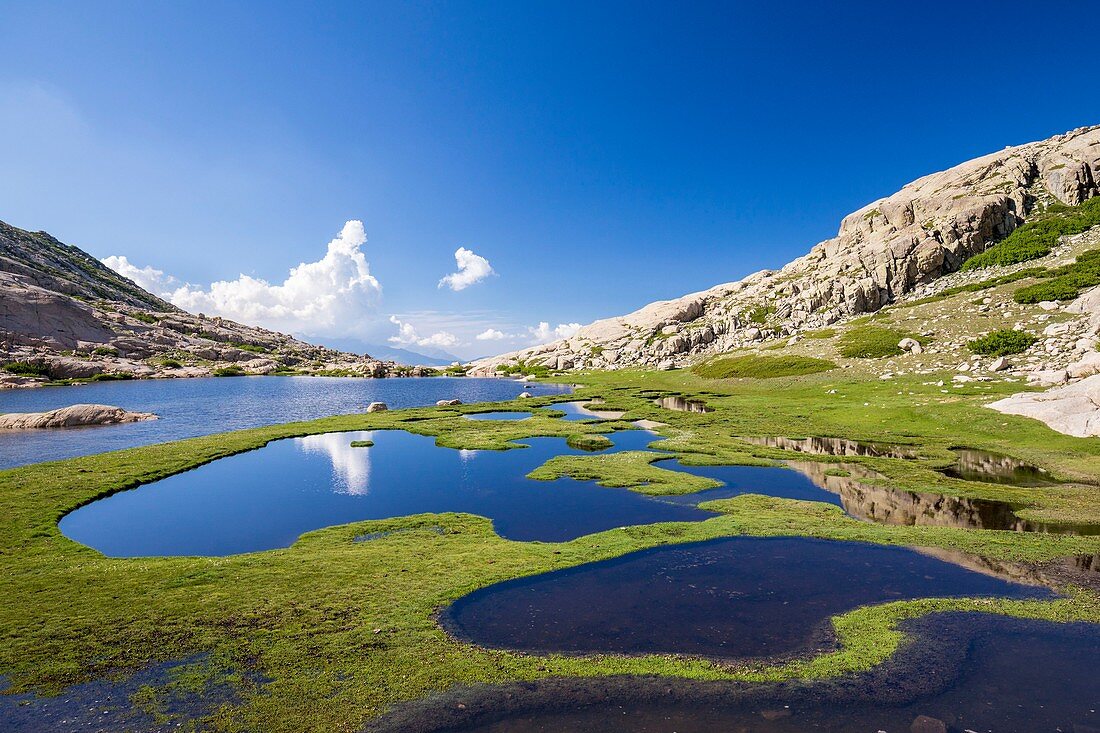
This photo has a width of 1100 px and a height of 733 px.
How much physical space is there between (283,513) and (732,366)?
111 meters

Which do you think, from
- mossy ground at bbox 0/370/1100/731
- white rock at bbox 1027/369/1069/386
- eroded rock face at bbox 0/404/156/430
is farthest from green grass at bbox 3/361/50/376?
white rock at bbox 1027/369/1069/386

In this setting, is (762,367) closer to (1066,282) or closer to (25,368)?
(1066,282)

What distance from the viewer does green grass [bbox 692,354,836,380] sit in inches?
3981

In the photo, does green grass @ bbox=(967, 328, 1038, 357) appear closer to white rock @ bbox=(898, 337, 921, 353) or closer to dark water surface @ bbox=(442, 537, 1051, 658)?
white rock @ bbox=(898, 337, 921, 353)

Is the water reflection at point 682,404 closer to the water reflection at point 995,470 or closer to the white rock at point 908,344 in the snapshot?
the water reflection at point 995,470

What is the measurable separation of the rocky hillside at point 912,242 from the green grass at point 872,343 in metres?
34.4

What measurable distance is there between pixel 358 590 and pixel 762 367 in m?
108

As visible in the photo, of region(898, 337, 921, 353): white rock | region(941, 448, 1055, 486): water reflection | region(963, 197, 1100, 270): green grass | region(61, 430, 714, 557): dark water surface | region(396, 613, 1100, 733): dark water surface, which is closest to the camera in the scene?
region(396, 613, 1100, 733): dark water surface

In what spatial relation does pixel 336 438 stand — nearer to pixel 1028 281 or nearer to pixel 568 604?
pixel 568 604

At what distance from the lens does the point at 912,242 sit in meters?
144

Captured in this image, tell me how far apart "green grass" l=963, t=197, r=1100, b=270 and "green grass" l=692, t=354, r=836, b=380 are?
65.9m

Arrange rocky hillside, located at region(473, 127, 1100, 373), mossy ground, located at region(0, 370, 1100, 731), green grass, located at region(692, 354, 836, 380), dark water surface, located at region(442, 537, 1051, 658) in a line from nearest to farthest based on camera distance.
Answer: mossy ground, located at region(0, 370, 1100, 731)
dark water surface, located at region(442, 537, 1051, 658)
green grass, located at region(692, 354, 836, 380)
rocky hillside, located at region(473, 127, 1100, 373)

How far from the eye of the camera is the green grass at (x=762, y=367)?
10112 cm

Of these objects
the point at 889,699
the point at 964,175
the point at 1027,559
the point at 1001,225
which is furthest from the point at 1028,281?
the point at 889,699
